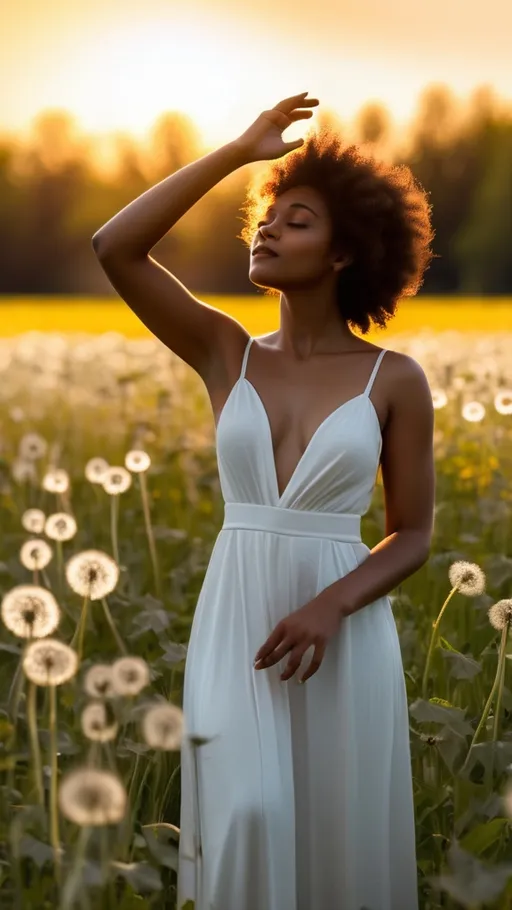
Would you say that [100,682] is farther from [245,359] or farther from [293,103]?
[293,103]

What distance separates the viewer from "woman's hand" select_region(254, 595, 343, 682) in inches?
104

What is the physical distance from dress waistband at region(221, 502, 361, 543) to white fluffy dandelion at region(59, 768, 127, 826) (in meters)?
0.92

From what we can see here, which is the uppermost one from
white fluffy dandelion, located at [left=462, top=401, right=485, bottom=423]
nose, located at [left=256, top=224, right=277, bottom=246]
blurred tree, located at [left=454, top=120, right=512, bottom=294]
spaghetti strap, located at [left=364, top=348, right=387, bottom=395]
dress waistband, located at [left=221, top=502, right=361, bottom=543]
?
blurred tree, located at [left=454, top=120, right=512, bottom=294]

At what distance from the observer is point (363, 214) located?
2.96 metres

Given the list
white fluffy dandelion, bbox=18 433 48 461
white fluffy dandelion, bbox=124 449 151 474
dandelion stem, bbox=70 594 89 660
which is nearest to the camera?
dandelion stem, bbox=70 594 89 660

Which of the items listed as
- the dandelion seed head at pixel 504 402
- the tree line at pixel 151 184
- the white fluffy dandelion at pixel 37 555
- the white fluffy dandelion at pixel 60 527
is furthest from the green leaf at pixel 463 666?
the tree line at pixel 151 184

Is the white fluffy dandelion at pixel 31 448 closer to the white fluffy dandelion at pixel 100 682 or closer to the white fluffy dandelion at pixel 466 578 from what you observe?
the white fluffy dandelion at pixel 466 578

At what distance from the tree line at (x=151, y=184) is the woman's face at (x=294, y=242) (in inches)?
1483

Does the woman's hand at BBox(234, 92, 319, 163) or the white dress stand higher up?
the woman's hand at BBox(234, 92, 319, 163)

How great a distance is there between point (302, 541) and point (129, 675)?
1.53ft

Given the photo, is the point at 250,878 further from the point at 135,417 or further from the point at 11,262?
the point at 11,262

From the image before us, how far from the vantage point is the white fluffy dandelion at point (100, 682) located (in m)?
2.51

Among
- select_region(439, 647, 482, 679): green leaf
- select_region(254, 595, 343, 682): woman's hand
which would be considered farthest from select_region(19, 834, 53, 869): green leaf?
select_region(439, 647, 482, 679): green leaf

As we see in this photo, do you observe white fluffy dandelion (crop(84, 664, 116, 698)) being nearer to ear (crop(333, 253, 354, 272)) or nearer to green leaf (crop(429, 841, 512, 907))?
green leaf (crop(429, 841, 512, 907))
